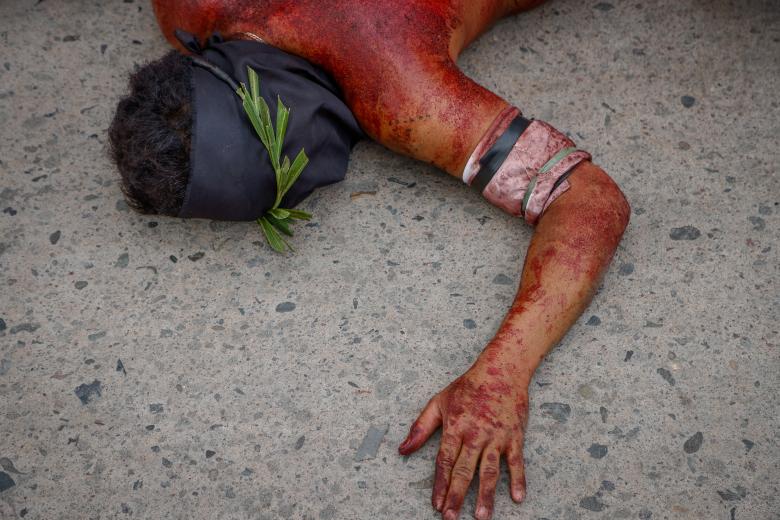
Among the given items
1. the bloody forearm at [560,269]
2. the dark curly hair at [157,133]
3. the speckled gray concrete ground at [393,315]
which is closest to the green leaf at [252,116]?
the dark curly hair at [157,133]

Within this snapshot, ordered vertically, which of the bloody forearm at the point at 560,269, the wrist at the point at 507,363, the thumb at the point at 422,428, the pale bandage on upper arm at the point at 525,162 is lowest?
the thumb at the point at 422,428

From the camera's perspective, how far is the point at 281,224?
2143 millimetres

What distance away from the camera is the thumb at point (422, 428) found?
70.6 inches

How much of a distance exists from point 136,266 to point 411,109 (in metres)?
0.82

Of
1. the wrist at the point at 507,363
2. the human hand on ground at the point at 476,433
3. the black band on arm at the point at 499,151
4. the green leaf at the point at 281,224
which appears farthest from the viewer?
the green leaf at the point at 281,224

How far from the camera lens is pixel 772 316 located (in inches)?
78.6

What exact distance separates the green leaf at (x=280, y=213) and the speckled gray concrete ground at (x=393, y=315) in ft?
0.43

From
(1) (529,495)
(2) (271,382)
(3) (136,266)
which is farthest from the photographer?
(3) (136,266)

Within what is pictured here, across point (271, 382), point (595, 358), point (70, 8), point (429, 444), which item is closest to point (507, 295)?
point (595, 358)

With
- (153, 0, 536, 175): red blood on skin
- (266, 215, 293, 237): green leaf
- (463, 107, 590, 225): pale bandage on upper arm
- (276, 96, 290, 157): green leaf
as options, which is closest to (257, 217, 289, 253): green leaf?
(266, 215, 293, 237): green leaf

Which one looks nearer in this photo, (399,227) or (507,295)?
(507,295)

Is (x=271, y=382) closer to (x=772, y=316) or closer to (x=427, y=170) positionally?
(x=427, y=170)

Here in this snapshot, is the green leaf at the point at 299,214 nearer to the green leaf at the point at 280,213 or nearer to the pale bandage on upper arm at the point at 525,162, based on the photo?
the green leaf at the point at 280,213

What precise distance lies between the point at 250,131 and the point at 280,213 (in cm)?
25
